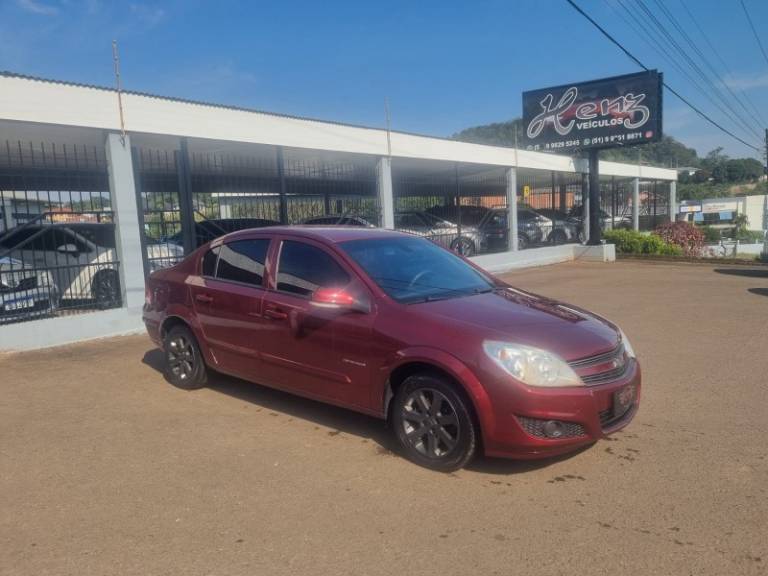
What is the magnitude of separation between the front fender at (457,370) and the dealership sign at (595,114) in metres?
18.0

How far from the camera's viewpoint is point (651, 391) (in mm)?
5648

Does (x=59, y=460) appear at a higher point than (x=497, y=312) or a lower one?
lower

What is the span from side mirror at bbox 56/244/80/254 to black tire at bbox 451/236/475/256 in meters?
9.31

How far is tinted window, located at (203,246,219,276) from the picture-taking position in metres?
5.67

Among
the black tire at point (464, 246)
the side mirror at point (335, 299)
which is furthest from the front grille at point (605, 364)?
the black tire at point (464, 246)

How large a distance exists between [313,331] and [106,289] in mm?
5875

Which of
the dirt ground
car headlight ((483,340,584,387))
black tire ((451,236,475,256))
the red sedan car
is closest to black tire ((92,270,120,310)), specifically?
the dirt ground

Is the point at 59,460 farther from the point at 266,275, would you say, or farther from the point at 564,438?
the point at 564,438

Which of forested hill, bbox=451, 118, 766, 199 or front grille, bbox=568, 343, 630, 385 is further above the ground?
forested hill, bbox=451, 118, 766, 199

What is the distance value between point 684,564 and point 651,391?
2933mm

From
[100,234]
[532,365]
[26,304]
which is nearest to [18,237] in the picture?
[100,234]

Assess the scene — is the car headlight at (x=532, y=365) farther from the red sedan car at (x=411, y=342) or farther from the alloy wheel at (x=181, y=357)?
the alloy wheel at (x=181, y=357)

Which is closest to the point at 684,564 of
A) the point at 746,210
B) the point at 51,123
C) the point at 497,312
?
the point at 497,312

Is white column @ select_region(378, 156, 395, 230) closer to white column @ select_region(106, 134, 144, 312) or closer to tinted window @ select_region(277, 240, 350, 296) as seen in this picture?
white column @ select_region(106, 134, 144, 312)
